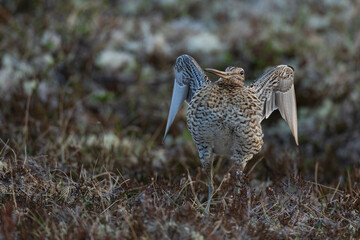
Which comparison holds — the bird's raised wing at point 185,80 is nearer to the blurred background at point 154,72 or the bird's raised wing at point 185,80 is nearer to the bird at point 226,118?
the bird at point 226,118

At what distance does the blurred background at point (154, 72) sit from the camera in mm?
6023

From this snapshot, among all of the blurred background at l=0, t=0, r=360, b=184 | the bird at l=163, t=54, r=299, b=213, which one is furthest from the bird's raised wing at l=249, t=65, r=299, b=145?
the blurred background at l=0, t=0, r=360, b=184

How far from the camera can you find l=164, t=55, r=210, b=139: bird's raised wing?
4934 mm

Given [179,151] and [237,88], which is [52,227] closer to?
[237,88]

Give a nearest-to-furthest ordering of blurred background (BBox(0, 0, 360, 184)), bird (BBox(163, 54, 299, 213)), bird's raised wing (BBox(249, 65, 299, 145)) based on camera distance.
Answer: bird (BBox(163, 54, 299, 213)) < bird's raised wing (BBox(249, 65, 299, 145)) < blurred background (BBox(0, 0, 360, 184))

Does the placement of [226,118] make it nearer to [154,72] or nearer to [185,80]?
[185,80]

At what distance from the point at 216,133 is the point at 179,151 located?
222 centimetres

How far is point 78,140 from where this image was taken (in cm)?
593

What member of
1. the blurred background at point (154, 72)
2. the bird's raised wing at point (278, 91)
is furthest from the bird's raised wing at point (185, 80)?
the blurred background at point (154, 72)

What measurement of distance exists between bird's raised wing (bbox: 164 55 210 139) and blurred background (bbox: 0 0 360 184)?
791 millimetres

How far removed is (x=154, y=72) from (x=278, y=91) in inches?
154

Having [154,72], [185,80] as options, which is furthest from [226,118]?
[154,72]

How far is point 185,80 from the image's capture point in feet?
16.7

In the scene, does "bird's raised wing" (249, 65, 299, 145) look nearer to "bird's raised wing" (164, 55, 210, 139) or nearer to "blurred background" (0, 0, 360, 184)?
"bird's raised wing" (164, 55, 210, 139)
